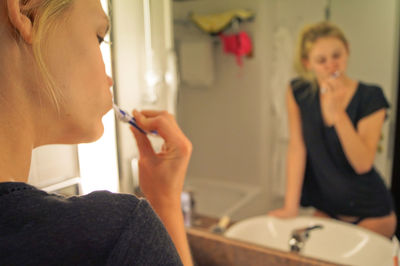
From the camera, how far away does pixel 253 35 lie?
0.99 m

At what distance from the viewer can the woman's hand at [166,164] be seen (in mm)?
604

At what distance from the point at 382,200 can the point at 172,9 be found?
32.1 inches

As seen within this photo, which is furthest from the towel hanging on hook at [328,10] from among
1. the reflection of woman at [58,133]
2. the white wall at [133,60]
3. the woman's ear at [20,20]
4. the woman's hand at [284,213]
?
the woman's ear at [20,20]

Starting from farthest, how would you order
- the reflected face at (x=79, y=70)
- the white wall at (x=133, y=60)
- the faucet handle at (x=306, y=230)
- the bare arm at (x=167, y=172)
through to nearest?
the faucet handle at (x=306, y=230) < the white wall at (x=133, y=60) < the bare arm at (x=167, y=172) < the reflected face at (x=79, y=70)

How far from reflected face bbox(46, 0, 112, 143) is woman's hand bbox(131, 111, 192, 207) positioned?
145 millimetres

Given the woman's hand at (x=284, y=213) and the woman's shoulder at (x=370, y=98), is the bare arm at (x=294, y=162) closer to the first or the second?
the woman's hand at (x=284, y=213)

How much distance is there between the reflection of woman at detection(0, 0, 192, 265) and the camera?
306 millimetres

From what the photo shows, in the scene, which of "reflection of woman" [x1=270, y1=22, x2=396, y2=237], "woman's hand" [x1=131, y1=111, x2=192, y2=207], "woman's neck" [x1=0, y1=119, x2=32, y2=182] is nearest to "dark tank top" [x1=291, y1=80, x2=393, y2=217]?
"reflection of woman" [x1=270, y1=22, x2=396, y2=237]

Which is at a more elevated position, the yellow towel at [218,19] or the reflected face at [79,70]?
the yellow towel at [218,19]

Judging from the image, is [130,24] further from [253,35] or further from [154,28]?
[253,35]

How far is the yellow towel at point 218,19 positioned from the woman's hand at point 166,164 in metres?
0.49

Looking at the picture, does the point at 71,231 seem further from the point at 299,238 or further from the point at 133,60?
the point at 299,238

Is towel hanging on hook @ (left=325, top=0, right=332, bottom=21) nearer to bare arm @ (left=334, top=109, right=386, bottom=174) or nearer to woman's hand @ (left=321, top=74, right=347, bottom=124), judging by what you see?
woman's hand @ (left=321, top=74, right=347, bottom=124)

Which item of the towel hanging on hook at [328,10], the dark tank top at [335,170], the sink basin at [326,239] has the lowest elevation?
the sink basin at [326,239]
